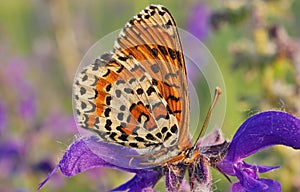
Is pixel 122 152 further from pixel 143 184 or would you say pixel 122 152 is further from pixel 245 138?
pixel 245 138

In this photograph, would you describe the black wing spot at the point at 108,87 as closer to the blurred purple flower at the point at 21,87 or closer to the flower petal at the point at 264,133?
the flower petal at the point at 264,133

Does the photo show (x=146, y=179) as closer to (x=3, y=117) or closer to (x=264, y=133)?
(x=264, y=133)

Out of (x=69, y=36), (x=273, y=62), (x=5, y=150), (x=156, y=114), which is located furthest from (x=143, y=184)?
(x=69, y=36)

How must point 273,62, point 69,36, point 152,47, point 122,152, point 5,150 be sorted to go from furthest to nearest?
point 69,36 < point 5,150 < point 273,62 < point 122,152 < point 152,47

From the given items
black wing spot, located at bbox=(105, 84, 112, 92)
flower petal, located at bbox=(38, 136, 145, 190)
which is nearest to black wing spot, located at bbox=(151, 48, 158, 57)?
black wing spot, located at bbox=(105, 84, 112, 92)

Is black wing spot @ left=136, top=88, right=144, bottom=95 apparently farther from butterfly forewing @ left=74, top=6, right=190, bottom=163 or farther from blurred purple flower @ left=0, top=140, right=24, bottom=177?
blurred purple flower @ left=0, top=140, right=24, bottom=177

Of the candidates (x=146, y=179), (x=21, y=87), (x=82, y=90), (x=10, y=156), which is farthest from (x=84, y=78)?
(x=21, y=87)
